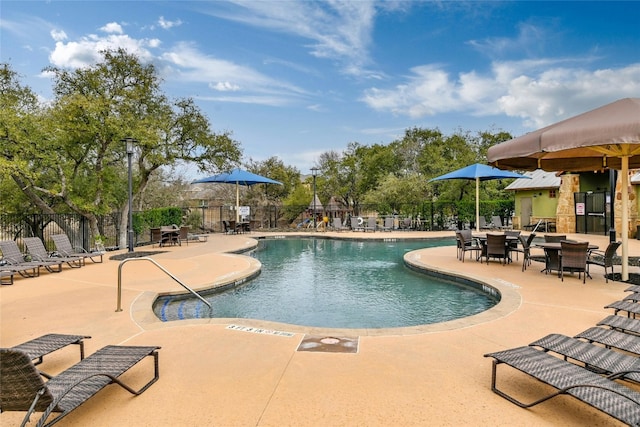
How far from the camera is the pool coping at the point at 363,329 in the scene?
14.6ft

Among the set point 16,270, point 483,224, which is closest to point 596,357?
point 16,270

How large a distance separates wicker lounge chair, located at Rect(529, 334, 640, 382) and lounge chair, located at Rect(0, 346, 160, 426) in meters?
3.45

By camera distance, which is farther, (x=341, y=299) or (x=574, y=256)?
(x=574, y=256)

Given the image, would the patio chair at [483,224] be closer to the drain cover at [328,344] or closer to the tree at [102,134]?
the tree at [102,134]

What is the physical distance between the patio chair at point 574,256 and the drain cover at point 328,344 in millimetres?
5221

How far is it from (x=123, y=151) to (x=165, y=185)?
10.8 m

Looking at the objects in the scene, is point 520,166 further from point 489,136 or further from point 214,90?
point 489,136

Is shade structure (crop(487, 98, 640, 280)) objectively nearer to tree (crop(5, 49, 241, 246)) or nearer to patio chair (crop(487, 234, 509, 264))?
patio chair (crop(487, 234, 509, 264))

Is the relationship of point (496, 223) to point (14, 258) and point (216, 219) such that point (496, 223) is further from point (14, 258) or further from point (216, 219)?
point (14, 258)

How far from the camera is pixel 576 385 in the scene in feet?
7.61

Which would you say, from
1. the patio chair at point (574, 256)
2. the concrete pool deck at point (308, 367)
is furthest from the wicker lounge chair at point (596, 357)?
the patio chair at point (574, 256)

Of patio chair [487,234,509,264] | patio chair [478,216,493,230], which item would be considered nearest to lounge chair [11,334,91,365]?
patio chair [487,234,509,264]

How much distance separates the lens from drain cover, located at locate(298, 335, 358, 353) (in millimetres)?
3842

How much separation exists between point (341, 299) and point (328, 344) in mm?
2813
